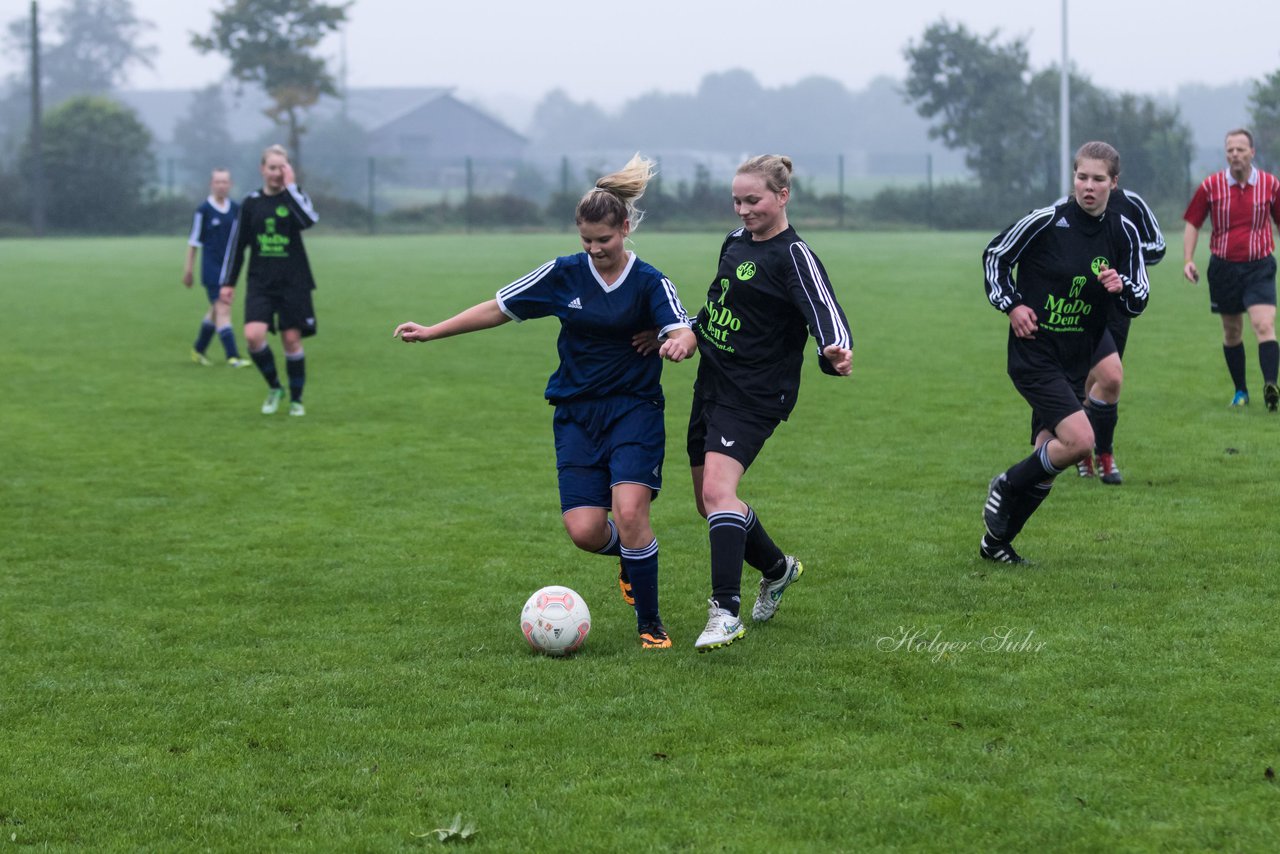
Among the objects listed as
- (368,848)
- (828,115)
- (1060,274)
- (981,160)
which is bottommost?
(368,848)

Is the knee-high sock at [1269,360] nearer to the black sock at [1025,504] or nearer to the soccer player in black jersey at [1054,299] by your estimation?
the soccer player in black jersey at [1054,299]

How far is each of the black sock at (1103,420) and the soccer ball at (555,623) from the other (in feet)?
13.8

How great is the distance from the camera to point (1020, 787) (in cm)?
418

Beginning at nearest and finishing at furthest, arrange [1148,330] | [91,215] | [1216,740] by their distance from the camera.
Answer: [1216,740]
[1148,330]
[91,215]

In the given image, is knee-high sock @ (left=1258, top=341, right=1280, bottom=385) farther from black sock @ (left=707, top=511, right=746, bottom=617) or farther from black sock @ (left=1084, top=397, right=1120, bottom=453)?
black sock @ (left=707, top=511, right=746, bottom=617)

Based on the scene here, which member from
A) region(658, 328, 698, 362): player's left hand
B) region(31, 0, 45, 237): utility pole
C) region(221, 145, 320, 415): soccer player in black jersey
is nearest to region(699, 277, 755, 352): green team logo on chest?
region(658, 328, 698, 362): player's left hand

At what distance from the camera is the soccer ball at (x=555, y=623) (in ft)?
18.3

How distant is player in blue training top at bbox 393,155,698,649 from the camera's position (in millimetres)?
5672

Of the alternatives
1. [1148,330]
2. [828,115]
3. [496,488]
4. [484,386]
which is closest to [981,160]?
[1148,330]

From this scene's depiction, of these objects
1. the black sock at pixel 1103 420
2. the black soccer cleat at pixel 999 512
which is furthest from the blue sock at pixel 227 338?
the black soccer cleat at pixel 999 512

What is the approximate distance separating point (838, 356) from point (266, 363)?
25.4 feet

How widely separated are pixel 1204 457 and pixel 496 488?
4.38 metres

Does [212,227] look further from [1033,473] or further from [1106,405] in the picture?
[1033,473]

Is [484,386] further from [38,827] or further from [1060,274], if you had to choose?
[38,827]
